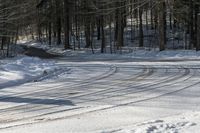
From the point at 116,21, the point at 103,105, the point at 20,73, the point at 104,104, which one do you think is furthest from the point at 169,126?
the point at 116,21

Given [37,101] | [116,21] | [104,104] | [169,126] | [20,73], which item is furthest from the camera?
[116,21]

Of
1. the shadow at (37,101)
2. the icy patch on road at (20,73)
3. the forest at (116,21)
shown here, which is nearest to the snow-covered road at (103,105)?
the shadow at (37,101)

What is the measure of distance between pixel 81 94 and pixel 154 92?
2.26 meters

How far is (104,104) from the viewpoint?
41.5ft

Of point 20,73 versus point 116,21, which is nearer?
point 20,73

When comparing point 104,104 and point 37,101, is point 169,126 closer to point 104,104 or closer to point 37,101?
point 104,104

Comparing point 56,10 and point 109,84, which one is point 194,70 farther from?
point 56,10

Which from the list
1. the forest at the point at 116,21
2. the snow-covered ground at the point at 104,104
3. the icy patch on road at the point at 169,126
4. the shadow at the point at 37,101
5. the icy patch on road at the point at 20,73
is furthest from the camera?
the forest at the point at 116,21

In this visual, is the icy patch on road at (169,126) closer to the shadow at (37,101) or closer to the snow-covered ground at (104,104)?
the snow-covered ground at (104,104)

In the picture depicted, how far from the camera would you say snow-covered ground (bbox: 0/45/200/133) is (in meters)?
9.54

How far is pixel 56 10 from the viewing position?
228ft

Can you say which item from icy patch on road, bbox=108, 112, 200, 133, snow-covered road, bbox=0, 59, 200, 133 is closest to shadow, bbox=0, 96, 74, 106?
snow-covered road, bbox=0, 59, 200, 133

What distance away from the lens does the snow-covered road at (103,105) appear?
9.62 m

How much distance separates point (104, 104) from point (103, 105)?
0.60 ft
